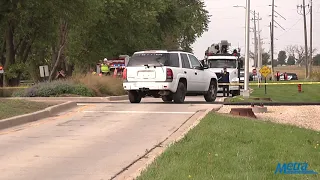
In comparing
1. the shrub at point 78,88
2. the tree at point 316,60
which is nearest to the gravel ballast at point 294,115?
the shrub at point 78,88

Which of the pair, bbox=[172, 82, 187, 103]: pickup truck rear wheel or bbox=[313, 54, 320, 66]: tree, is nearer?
bbox=[172, 82, 187, 103]: pickup truck rear wheel

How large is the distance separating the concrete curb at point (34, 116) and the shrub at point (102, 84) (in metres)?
6.34

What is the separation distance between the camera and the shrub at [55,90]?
67.1 ft

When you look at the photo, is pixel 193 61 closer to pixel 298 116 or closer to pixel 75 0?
pixel 298 116

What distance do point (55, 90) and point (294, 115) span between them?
9.92 metres

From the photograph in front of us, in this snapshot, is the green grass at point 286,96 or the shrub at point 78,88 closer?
the shrub at point 78,88

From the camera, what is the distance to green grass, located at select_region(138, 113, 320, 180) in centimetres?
648

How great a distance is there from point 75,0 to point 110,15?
352 inches

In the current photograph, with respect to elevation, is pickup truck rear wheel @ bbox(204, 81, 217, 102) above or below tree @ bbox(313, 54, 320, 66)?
below

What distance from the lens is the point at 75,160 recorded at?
320 inches

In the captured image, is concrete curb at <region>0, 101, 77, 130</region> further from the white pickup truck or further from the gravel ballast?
the gravel ballast

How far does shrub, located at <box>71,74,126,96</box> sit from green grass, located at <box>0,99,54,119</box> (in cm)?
723

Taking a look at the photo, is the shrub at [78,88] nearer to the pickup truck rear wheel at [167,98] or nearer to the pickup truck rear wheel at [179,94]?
the pickup truck rear wheel at [167,98]

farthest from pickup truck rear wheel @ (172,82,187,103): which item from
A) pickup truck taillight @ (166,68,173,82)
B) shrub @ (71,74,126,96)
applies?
shrub @ (71,74,126,96)
